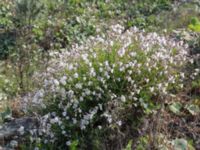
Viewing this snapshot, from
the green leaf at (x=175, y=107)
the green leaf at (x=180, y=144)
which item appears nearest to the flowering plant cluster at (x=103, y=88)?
the green leaf at (x=175, y=107)

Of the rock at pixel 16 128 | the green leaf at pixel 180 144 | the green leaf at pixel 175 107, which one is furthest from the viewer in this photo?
the rock at pixel 16 128

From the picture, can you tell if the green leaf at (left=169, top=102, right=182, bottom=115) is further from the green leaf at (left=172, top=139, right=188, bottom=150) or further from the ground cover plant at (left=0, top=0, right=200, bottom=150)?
the green leaf at (left=172, top=139, right=188, bottom=150)

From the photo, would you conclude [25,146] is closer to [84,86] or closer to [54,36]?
[84,86]

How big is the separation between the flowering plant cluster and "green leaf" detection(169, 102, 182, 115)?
138mm

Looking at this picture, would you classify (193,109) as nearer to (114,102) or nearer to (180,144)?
(180,144)

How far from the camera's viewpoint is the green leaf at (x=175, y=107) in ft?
13.4

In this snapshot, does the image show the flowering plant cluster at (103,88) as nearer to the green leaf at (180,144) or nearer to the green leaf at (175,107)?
the green leaf at (175,107)

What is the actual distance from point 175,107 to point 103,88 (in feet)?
2.18

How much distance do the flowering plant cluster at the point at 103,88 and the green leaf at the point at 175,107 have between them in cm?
14

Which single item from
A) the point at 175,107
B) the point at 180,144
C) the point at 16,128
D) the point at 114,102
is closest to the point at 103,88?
the point at 114,102

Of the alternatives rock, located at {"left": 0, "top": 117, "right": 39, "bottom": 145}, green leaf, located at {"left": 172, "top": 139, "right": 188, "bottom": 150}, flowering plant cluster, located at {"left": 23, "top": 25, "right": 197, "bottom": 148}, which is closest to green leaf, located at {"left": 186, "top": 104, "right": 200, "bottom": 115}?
flowering plant cluster, located at {"left": 23, "top": 25, "right": 197, "bottom": 148}

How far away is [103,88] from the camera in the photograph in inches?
156

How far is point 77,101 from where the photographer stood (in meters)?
3.87

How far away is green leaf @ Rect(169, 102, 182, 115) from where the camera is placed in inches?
161
